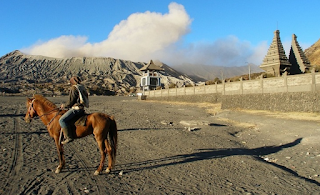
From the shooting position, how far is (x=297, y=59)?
35.4 m

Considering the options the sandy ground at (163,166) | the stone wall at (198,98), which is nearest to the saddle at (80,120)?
the sandy ground at (163,166)

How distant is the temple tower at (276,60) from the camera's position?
102ft

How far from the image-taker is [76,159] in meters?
7.21

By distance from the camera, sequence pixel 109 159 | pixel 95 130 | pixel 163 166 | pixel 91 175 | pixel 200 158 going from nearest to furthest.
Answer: pixel 91 175 → pixel 95 130 → pixel 109 159 → pixel 163 166 → pixel 200 158

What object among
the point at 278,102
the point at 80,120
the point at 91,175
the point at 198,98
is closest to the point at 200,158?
the point at 91,175

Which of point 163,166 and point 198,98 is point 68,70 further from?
point 163,166

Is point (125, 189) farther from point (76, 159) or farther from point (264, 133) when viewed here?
point (264, 133)

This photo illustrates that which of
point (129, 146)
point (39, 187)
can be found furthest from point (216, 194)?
point (129, 146)

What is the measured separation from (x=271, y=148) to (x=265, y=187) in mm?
5586

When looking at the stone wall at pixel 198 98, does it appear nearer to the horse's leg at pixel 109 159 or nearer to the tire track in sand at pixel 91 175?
the tire track in sand at pixel 91 175

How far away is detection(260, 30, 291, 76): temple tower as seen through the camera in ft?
102

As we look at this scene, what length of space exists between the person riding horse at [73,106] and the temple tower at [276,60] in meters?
30.6

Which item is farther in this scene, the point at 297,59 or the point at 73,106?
the point at 297,59

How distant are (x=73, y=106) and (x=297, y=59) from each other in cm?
3779
